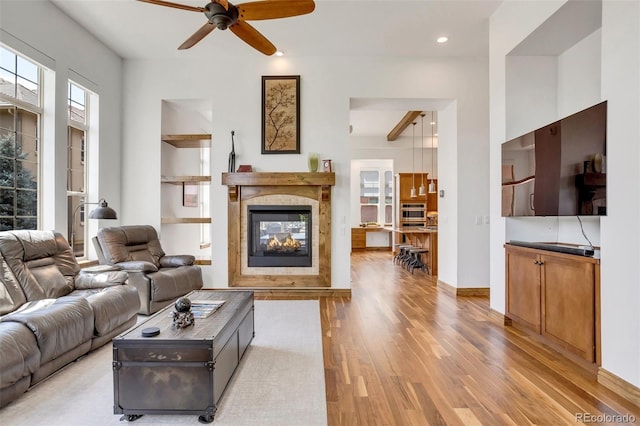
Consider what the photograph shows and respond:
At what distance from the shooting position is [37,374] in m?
2.15

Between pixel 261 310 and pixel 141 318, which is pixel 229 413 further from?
pixel 141 318

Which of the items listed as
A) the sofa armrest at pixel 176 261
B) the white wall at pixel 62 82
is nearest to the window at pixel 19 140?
the white wall at pixel 62 82

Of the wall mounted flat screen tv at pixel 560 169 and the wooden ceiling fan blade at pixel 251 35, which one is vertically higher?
the wooden ceiling fan blade at pixel 251 35

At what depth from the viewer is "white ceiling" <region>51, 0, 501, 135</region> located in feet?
12.4

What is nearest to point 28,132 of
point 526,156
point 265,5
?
point 265,5

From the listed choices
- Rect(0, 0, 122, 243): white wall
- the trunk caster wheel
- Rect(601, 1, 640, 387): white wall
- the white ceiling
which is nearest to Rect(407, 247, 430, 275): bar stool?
the white ceiling

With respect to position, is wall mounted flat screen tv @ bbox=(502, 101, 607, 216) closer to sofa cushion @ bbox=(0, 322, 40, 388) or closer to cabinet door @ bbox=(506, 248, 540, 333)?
cabinet door @ bbox=(506, 248, 540, 333)

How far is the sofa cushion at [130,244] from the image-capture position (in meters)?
3.99

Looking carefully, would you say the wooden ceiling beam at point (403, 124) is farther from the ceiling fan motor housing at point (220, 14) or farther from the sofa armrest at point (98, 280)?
the sofa armrest at point (98, 280)

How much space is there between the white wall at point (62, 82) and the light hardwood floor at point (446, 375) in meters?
3.52

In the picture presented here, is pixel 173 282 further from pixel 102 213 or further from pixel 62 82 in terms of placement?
pixel 62 82

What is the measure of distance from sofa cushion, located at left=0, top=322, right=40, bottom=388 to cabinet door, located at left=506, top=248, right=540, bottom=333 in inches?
153

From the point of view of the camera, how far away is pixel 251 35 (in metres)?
2.89

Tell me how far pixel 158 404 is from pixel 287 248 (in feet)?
10.5
